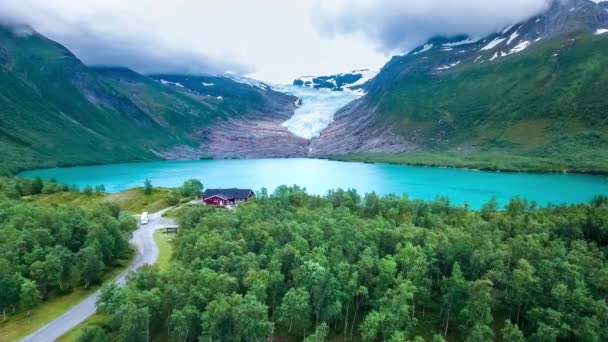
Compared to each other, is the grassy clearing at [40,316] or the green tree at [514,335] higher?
the green tree at [514,335]

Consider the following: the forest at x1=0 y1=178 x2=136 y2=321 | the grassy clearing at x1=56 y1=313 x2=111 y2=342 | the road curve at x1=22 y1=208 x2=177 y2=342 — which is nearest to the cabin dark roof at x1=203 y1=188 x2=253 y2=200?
the road curve at x1=22 y1=208 x2=177 y2=342

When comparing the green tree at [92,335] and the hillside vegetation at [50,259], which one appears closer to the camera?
the green tree at [92,335]

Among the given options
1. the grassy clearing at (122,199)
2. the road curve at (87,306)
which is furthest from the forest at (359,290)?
the grassy clearing at (122,199)

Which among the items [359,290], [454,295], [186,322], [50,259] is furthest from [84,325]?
[454,295]

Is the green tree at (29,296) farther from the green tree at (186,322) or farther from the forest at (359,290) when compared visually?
the green tree at (186,322)

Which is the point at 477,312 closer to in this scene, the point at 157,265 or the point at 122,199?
the point at 157,265

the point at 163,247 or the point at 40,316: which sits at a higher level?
the point at 163,247

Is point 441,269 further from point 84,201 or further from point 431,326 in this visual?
point 84,201
